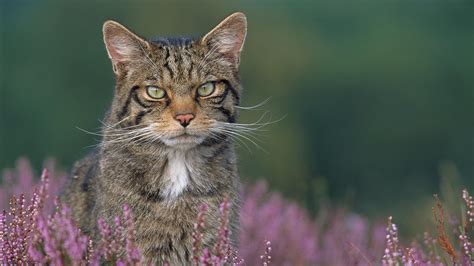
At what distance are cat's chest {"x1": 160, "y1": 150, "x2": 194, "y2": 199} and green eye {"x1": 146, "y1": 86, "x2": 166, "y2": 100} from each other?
1.11 feet

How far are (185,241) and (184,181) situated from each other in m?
0.37

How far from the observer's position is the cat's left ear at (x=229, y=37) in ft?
20.1

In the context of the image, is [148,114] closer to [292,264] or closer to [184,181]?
[184,181]

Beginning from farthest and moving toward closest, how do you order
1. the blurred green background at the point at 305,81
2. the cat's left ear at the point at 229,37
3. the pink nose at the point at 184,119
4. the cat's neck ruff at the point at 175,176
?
the blurred green background at the point at 305,81, the cat's left ear at the point at 229,37, the cat's neck ruff at the point at 175,176, the pink nose at the point at 184,119

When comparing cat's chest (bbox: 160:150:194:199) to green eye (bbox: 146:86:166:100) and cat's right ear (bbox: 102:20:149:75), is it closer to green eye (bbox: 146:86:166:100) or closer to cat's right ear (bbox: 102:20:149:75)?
green eye (bbox: 146:86:166:100)

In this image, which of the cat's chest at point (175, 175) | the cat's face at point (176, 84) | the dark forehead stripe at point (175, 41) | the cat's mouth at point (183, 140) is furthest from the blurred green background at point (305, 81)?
Answer: the cat's mouth at point (183, 140)

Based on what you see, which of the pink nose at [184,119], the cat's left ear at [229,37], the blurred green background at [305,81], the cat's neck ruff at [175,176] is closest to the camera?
the pink nose at [184,119]

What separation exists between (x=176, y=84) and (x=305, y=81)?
42582 millimetres

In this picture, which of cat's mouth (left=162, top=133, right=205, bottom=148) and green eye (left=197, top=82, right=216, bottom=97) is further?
green eye (left=197, top=82, right=216, bottom=97)

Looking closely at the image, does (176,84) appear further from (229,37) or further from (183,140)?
(229,37)

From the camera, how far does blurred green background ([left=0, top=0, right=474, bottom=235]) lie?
38.3 m

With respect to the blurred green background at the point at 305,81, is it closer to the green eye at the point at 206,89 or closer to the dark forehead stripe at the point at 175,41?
the dark forehead stripe at the point at 175,41

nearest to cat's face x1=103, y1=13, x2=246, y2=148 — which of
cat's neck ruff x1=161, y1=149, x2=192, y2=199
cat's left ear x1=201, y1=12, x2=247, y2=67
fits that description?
cat's left ear x1=201, y1=12, x2=247, y2=67

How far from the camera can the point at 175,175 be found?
579 centimetres
